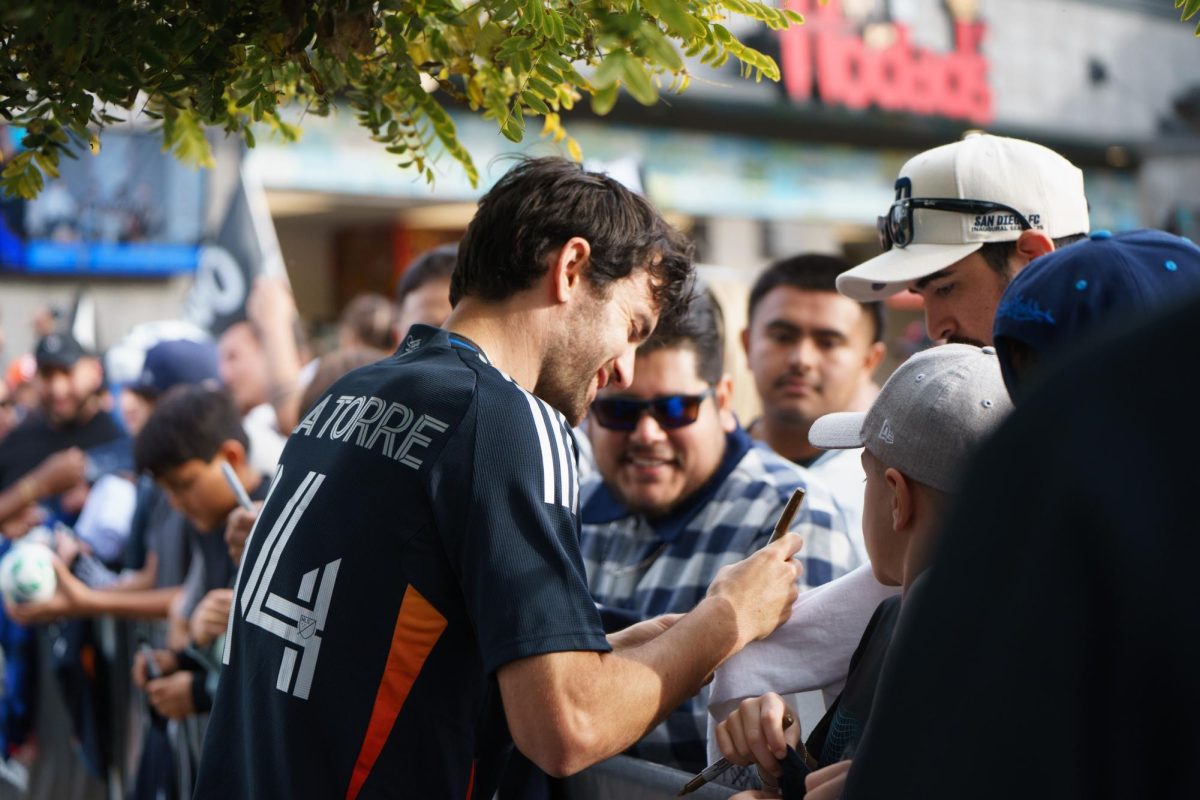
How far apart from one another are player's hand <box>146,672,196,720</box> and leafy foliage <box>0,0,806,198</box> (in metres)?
1.99

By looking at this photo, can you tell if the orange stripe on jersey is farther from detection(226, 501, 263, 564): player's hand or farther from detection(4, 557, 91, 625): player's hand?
detection(4, 557, 91, 625): player's hand

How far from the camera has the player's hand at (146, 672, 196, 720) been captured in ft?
12.7

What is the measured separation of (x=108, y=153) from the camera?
10.7 m

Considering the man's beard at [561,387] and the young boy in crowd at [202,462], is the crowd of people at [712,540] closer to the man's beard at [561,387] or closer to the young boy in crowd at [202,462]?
the man's beard at [561,387]

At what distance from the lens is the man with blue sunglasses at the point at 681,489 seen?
3033 millimetres

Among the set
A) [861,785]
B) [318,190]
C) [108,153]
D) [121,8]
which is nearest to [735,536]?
[121,8]

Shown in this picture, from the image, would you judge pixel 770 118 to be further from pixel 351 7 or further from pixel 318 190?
pixel 351 7

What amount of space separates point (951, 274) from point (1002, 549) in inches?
82.7

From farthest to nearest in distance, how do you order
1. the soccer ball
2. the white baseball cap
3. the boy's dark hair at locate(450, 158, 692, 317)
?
the soccer ball, the white baseball cap, the boy's dark hair at locate(450, 158, 692, 317)

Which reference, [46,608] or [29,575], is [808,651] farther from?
[46,608]

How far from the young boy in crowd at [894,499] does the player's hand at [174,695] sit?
2260 mm

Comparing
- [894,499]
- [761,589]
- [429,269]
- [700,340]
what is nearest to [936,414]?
[894,499]

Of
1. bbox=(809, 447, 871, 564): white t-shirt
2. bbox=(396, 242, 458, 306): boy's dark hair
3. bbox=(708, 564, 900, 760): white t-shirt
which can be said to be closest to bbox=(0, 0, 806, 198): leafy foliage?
bbox=(708, 564, 900, 760): white t-shirt

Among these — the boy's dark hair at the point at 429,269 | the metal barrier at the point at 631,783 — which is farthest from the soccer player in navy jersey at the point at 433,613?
the boy's dark hair at the point at 429,269
